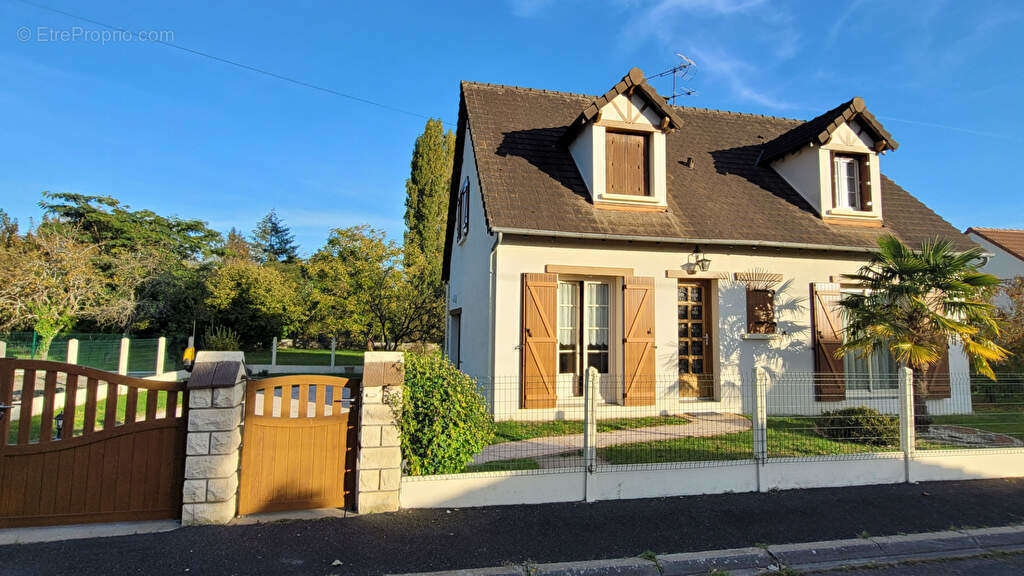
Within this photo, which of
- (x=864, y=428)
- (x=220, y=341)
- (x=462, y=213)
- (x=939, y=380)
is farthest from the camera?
(x=220, y=341)

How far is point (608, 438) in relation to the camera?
22.1ft

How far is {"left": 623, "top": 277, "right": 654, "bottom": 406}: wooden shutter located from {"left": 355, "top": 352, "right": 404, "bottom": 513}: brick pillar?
4.92 m

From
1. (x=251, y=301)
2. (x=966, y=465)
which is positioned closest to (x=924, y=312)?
(x=966, y=465)

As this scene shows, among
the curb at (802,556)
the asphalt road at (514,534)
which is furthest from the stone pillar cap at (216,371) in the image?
Result: the curb at (802,556)

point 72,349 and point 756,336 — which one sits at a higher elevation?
point 756,336

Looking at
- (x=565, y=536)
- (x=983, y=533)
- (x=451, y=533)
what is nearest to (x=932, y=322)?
(x=983, y=533)

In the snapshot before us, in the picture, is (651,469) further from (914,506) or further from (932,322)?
(932,322)

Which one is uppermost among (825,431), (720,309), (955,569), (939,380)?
(720,309)

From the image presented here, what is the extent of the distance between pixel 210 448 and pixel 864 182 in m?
12.4

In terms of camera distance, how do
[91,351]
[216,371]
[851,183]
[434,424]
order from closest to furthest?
[216,371]
[434,424]
[851,183]
[91,351]

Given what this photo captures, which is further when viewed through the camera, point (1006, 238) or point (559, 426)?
point (1006, 238)

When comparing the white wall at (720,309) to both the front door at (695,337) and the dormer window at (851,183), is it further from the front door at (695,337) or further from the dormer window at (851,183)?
the dormer window at (851,183)

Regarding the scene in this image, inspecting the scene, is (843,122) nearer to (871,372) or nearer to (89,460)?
(871,372)

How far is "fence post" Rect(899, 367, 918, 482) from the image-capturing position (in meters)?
5.96
